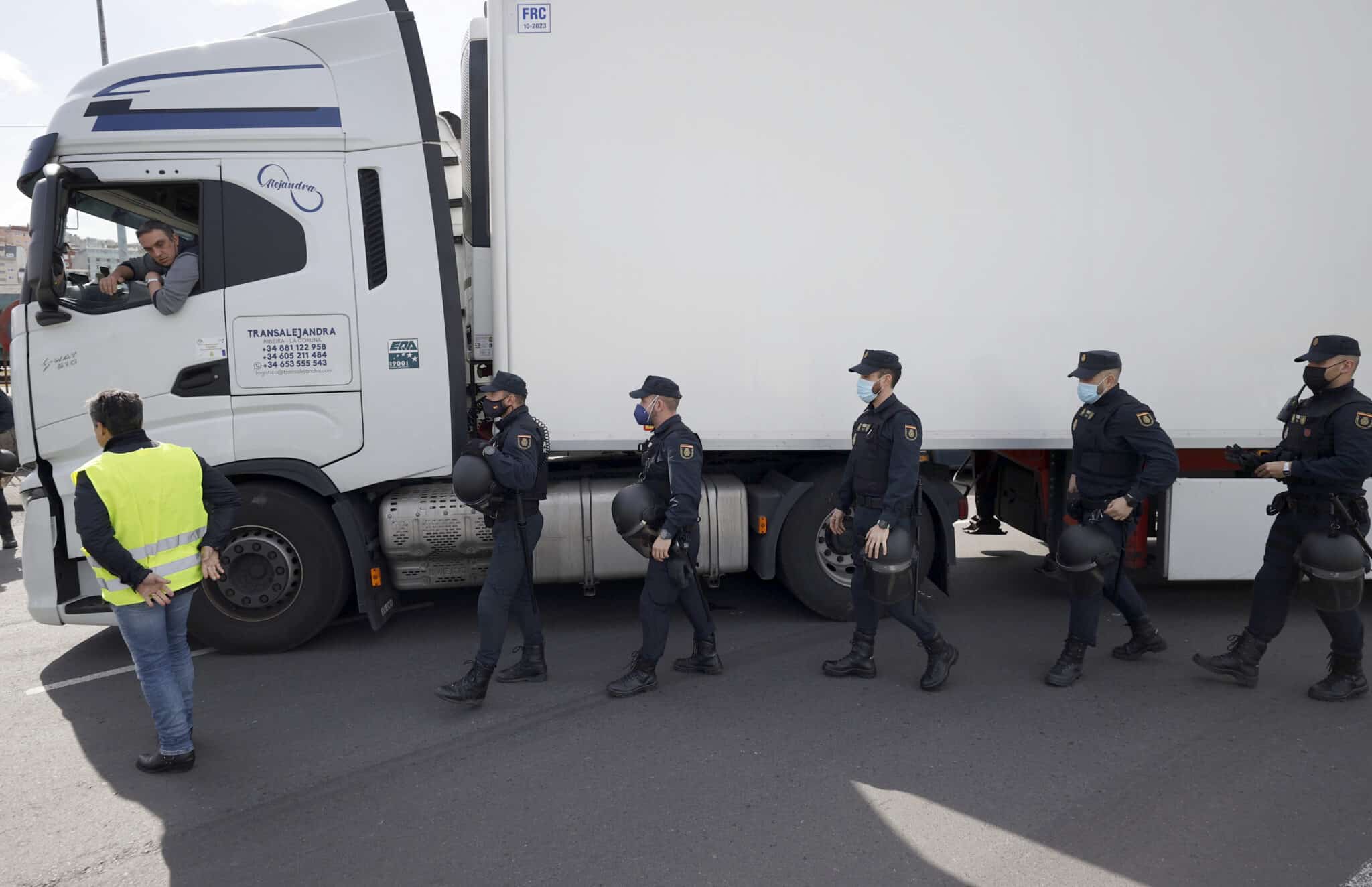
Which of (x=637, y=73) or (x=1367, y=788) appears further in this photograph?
(x=637, y=73)

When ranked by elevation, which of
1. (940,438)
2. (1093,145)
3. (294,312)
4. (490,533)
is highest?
(1093,145)

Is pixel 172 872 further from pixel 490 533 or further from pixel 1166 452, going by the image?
pixel 1166 452

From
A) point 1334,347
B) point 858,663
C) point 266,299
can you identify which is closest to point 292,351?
point 266,299

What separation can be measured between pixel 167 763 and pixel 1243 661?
5164mm

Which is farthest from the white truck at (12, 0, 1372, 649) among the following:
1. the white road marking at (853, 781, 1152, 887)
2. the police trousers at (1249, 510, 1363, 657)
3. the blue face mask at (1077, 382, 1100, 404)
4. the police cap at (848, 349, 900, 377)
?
the white road marking at (853, 781, 1152, 887)

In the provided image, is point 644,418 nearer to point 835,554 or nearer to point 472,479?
point 472,479

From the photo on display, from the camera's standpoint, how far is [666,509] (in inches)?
178

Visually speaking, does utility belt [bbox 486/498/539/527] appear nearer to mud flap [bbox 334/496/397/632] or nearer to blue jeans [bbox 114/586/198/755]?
mud flap [bbox 334/496/397/632]

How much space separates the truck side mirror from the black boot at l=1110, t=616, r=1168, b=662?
20.1 feet

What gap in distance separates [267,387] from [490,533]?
1475mm

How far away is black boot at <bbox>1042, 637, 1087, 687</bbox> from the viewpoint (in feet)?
15.2

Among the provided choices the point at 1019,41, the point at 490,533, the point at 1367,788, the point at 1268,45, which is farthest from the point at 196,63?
the point at 1367,788

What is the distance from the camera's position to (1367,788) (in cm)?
353

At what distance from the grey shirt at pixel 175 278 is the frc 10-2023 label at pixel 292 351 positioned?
29cm
